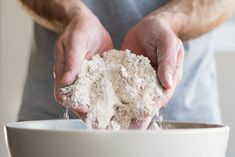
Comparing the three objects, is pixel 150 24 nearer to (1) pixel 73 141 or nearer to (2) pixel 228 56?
(1) pixel 73 141

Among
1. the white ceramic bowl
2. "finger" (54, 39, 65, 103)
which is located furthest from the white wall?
the white ceramic bowl

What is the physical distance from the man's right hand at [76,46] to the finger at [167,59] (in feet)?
0.27

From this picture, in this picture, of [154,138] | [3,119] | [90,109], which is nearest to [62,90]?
[90,109]

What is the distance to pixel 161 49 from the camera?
0.63 metres

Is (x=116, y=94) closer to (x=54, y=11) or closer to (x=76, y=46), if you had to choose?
(x=76, y=46)

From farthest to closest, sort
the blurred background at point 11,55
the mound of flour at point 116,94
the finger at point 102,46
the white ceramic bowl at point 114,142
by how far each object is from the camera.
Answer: the blurred background at point 11,55 → the finger at point 102,46 → the mound of flour at point 116,94 → the white ceramic bowl at point 114,142

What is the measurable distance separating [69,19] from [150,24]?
12 cm

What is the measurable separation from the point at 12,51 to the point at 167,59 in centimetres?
125

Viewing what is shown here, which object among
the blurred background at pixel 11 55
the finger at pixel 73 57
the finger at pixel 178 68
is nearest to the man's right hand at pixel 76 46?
the finger at pixel 73 57

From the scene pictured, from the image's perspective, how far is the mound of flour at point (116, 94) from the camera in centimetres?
56

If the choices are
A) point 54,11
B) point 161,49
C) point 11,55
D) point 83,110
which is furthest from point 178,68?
point 11,55

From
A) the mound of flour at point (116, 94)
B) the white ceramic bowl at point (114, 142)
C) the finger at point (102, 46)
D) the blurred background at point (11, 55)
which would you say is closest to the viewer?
the white ceramic bowl at point (114, 142)

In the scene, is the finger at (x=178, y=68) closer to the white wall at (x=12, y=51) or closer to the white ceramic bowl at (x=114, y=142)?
the white ceramic bowl at (x=114, y=142)

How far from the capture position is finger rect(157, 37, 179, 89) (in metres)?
0.58
